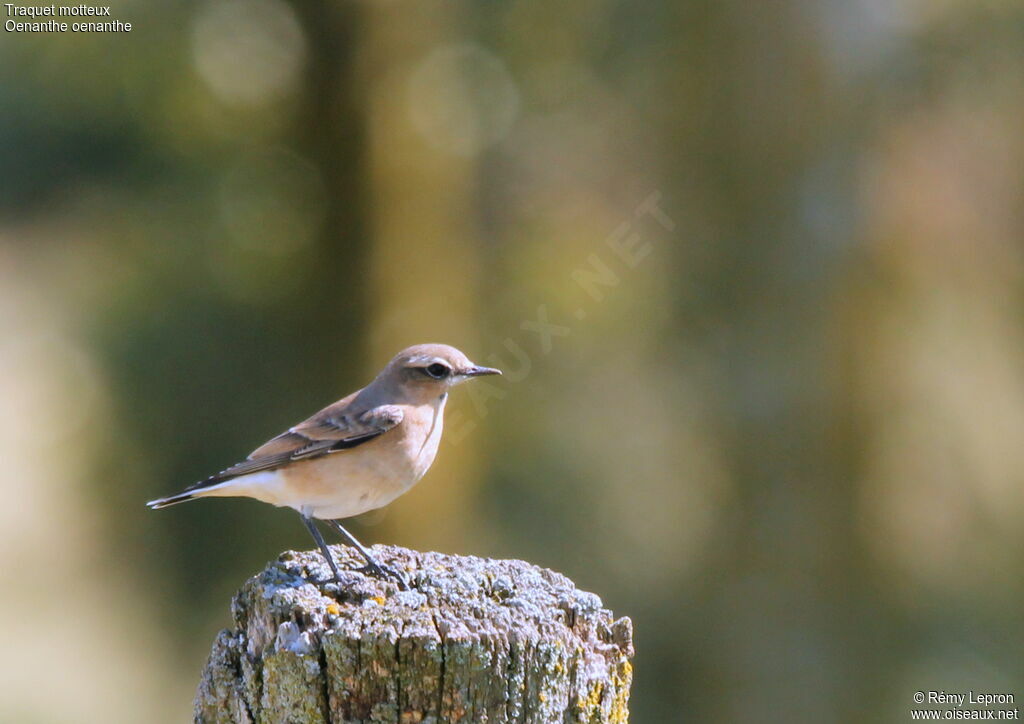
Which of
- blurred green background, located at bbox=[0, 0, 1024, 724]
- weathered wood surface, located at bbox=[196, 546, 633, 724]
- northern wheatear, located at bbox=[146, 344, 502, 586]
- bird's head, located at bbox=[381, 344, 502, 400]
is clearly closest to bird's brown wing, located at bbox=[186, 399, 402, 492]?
northern wheatear, located at bbox=[146, 344, 502, 586]

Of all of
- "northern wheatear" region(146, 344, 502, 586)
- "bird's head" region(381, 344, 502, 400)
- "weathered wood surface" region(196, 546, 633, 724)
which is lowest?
"weathered wood surface" region(196, 546, 633, 724)

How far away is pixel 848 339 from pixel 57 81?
7.88 metres

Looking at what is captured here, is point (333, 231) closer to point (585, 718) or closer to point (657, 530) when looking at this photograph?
point (657, 530)

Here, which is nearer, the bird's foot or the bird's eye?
the bird's foot

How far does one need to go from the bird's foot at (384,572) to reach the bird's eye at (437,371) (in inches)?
59.7

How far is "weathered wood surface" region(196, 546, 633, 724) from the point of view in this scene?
328 centimetres

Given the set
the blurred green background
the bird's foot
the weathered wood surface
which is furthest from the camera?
the blurred green background

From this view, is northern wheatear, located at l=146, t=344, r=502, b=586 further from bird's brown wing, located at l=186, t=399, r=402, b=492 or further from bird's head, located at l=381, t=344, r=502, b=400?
bird's head, located at l=381, t=344, r=502, b=400

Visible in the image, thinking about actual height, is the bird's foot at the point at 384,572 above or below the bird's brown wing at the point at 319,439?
below

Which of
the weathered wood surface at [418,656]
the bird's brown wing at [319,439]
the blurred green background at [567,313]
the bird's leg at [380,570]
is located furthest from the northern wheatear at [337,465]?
the blurred green background at [567,313]

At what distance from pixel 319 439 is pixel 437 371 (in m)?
0.77

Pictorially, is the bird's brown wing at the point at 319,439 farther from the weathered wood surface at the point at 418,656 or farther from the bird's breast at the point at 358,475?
the weathered wood surface at the point at 418,656

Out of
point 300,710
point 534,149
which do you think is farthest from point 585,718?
point 534,149

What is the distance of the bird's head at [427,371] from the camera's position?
→ 18.7ft
